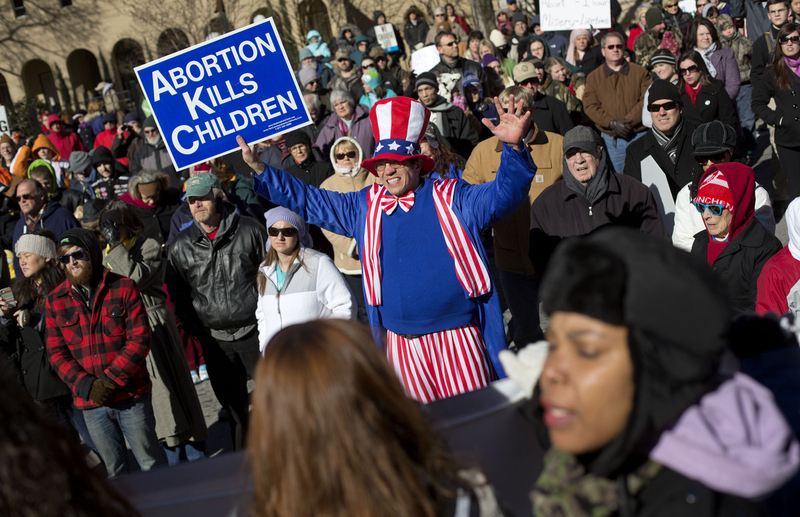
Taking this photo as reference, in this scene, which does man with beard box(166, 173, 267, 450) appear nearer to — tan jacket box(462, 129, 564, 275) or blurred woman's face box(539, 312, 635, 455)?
tan jacket box(462, 129, 564, 275)

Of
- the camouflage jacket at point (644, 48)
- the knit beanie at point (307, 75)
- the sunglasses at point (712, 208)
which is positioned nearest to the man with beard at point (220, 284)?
the sunglasses at point (712, 208)

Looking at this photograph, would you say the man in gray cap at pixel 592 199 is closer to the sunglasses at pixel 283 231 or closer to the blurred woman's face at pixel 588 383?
the sunglasses at pixel 283 231

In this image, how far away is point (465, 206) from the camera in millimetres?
3559

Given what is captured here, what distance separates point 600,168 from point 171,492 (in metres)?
3.48

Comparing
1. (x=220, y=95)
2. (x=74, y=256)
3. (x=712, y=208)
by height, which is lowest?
(x=712, y=208)

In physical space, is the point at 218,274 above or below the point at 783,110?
above

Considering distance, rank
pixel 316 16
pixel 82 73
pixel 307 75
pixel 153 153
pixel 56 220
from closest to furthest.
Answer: pixel 56 220 < pixel 153 153 < pixel 307 75 < pixel 316 16 < pixel 82 73

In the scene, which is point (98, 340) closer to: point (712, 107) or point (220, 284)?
point (220, 284)

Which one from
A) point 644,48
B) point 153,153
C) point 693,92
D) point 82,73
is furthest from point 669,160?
point 82,73

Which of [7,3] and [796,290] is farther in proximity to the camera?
[7,3]

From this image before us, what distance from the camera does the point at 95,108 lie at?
1641 cm

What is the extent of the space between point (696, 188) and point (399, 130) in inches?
87.8

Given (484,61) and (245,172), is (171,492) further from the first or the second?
(484,61)

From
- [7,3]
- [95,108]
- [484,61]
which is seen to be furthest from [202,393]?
[7,3]
